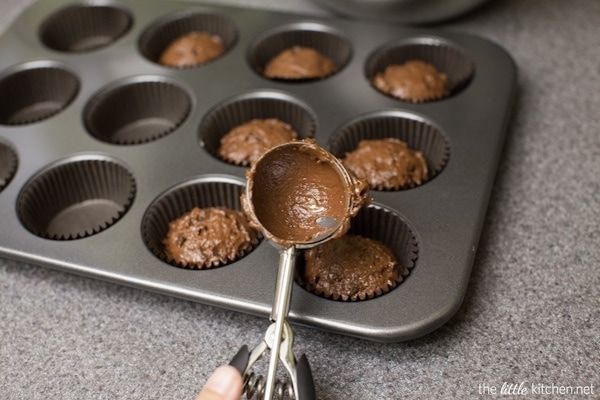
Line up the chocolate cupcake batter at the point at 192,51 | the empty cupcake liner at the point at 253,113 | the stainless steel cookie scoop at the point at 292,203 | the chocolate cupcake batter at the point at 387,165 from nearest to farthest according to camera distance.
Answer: the stainless steel cookie scoop at the point at 292,203 < the chocolate cupcake batter at the point at 387,165 < the empty cupcake liner at the point at 253,113 < the chocolate cupcake batter at the point at 192,51

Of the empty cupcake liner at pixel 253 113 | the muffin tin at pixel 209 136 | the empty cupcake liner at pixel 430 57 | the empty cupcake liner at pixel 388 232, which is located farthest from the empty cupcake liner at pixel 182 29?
the empty cupcake liner at pixel 388 232

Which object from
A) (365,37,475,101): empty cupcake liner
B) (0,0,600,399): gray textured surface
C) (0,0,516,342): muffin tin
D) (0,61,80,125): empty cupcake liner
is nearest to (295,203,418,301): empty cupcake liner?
(0,0,516,342): muffin tin

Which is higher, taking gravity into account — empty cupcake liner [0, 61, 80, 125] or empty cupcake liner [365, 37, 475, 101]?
empty cupcake liner [365, 37, 475, 101]

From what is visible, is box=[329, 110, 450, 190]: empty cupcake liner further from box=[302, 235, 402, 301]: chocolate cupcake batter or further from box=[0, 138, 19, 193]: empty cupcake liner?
box=[0, 138, 19, 193]: empty cupcake liner

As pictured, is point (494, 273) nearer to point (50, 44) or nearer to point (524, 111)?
point (524, 111)

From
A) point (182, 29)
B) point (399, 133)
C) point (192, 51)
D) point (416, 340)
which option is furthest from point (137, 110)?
point (416, 340)

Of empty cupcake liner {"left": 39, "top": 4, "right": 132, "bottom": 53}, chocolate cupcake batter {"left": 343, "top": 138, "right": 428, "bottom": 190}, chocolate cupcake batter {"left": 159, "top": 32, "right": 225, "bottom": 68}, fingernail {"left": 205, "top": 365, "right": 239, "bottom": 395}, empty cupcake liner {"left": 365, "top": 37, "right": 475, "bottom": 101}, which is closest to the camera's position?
fingernail {"left": 205, "top": 365, "right": 239, "bottom": 395}

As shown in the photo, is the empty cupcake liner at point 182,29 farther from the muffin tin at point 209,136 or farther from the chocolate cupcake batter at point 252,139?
the chocolate cupcake batter at point 252,139
